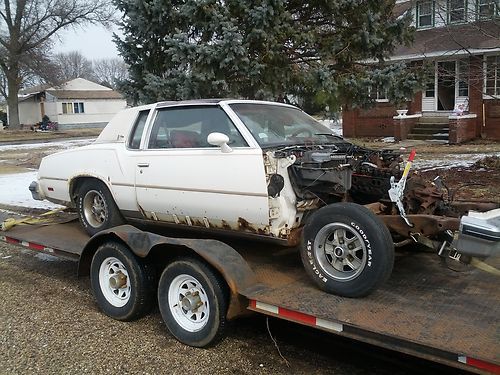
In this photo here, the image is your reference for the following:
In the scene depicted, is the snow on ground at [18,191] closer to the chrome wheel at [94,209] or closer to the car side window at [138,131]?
the chrome wheel at [94,209]

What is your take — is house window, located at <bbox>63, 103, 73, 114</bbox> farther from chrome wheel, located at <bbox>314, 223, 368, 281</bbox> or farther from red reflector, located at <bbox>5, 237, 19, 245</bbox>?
chrome wheel, located at <bbox>314, 223, 368, 281</bbox>

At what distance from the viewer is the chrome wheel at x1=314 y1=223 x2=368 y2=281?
389cm

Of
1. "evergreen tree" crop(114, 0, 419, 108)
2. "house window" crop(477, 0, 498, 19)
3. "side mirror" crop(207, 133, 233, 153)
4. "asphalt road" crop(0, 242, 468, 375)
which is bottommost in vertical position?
"asphalt road" crop(0, 242, 468, 375)

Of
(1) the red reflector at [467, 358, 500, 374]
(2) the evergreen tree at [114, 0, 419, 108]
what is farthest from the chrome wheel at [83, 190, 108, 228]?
(1) the red reflector at [467, 358, 500, 374]

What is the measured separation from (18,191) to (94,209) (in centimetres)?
708

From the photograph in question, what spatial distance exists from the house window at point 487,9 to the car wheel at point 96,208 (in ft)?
25.6

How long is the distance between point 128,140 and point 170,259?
1621 mm

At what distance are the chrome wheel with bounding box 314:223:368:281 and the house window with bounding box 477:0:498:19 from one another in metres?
7.56

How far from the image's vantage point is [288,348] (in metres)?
4.21

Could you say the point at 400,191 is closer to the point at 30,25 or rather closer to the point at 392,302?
the point at 392,302

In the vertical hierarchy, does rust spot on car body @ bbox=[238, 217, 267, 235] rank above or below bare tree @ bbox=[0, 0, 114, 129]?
below

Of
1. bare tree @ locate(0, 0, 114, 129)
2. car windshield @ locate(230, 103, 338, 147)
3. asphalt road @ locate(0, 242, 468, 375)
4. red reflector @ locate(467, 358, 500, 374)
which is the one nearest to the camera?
red reflector @ locate(467, 358, 500, 374)

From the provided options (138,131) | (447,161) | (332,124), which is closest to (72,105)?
(332,124)

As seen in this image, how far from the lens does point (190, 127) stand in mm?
5145
